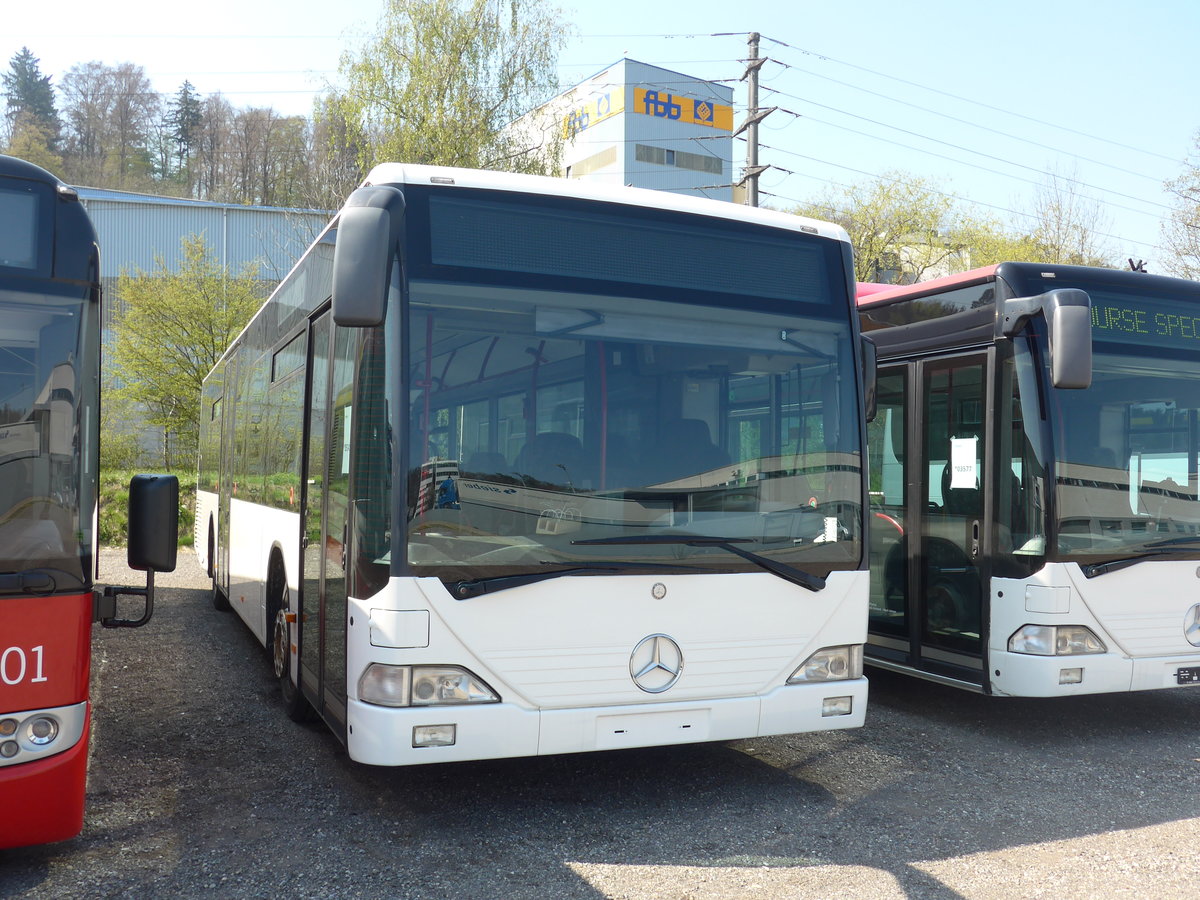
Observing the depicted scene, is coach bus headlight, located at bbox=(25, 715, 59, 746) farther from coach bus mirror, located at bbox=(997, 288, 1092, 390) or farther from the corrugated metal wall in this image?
the corrugated metal wall

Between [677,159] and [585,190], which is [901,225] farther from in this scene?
[585,190]

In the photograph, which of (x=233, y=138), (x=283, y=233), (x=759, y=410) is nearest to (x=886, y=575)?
(x=759, y=410)

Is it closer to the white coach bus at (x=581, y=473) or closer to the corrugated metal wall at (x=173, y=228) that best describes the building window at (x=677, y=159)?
the corrugated metal wall at (x=173, y=228)

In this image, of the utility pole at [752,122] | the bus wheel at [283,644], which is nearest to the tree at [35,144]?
the utility pole at [752,122]

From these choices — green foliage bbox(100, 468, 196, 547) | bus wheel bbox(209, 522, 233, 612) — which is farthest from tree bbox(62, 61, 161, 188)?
bus wheel bbox(209, 522, 233, 612)

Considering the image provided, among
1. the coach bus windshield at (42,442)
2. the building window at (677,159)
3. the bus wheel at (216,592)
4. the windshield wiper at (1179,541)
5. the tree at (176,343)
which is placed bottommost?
the bus wheel at (216,592)

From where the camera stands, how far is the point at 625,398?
4.82 metres

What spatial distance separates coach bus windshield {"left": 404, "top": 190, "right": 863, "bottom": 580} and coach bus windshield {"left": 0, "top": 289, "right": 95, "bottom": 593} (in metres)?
1.26

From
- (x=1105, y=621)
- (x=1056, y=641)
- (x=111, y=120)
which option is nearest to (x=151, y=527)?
(x=1056, y=641)

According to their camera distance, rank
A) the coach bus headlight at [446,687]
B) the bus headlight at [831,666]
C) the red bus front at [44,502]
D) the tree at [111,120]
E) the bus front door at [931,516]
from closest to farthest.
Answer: the red bus front at [44,502], the coach bus headlight at [446,687], the bus headlight at [831,666], the bus front door at [931,516], the tree at [111,120]

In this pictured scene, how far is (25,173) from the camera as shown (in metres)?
4.09

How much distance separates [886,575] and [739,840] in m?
3.39

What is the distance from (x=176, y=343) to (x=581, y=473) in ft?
74.7

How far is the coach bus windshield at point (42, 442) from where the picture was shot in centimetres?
388
